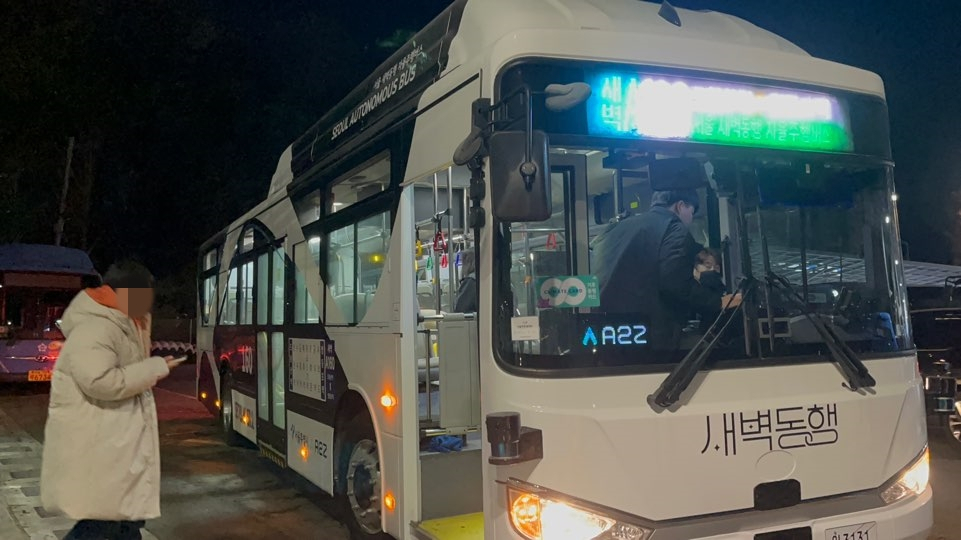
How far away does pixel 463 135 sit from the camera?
4070mm

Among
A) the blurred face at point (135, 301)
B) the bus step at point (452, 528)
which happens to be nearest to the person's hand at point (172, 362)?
the blurred face at point (135, 301)

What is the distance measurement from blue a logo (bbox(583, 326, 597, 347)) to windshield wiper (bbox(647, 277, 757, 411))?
35 cm

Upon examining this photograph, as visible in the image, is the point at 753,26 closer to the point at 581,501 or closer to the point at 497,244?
the point at 497,244

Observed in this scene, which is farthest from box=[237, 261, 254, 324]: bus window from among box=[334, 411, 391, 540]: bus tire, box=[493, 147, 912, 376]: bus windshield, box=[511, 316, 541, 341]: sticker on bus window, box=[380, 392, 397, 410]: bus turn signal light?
box=[511, 316, 541, 341]: sticker on bus window

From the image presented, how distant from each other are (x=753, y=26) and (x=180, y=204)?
25051 millimetres

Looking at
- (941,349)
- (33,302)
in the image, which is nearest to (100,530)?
(941,349)

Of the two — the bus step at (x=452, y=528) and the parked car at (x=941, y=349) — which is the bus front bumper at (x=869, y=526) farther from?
the parked car at (x=941, y=349)

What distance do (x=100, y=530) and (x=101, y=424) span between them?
21.9 inches

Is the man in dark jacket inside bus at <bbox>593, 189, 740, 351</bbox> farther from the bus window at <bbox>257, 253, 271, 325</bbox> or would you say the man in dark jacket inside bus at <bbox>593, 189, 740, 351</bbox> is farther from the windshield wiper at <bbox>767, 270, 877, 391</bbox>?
the bus window at <bbox>257, 253, 271, 325</bbox>

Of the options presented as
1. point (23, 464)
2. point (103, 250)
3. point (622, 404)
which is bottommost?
point (23, 464)

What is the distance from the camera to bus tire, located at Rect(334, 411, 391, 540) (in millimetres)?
5309

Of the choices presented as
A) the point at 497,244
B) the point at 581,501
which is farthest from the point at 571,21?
the point at 581,501

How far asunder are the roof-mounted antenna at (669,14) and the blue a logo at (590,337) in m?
2.13

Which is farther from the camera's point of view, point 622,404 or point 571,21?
point 571,21
